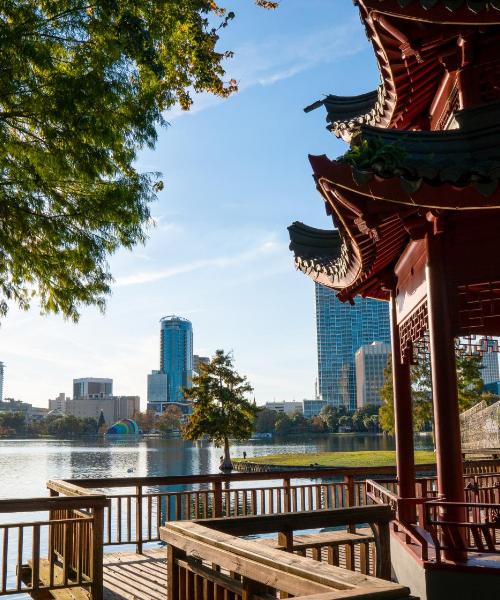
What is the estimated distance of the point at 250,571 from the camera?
287 centimetres

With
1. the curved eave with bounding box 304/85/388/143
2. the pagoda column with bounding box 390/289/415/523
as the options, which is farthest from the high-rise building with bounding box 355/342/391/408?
the pagoda column with bounding box 390/289/415/523

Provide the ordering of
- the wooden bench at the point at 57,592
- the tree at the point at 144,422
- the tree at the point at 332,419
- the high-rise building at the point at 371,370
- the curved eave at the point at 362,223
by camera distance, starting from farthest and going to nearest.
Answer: the high-rise building at the point at 371,370
the tree at the point at 144,422
the tree at the point at 332,419
the wooden bench at the point at 57,592
the curved eave at the point at 362,223

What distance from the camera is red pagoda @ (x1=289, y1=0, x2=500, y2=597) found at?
16.9 ft

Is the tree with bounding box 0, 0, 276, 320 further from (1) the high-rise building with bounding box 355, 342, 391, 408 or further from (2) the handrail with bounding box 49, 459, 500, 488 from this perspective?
(1) the high-rise building with bounding box 355, 342, 391, 408

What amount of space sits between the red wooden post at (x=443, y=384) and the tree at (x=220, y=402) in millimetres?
38956

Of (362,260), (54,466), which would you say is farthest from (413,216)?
(54,466)

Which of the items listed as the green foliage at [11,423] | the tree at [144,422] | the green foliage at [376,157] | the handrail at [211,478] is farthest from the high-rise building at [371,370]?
the green foliage at [376,157]

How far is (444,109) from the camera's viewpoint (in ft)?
22.9

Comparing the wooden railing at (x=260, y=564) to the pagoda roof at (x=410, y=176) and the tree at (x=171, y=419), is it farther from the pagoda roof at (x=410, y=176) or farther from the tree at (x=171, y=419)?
the tree at (x=171, y=419)

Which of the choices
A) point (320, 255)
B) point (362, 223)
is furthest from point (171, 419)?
point (362, 223)

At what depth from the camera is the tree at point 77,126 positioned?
25.5ft

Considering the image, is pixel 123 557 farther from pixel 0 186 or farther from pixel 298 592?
pixel 298 592

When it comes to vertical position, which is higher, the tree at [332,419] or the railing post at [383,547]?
the railing post at [383,547]

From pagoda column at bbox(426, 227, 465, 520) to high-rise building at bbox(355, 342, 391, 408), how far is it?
17500cm
